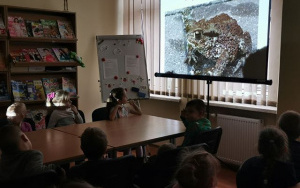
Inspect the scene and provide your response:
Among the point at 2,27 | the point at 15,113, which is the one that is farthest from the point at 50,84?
the point at 15,113

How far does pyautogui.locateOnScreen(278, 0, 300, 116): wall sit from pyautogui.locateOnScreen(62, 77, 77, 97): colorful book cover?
117 inches

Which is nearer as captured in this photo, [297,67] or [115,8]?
[297,67]

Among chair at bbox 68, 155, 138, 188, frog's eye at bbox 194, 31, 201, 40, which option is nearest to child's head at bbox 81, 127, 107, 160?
chair at bbox 68, 155, 138, 188

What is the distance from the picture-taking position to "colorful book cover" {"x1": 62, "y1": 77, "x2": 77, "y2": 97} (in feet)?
15.9

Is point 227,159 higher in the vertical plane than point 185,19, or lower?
lower

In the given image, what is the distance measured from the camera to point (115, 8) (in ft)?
18.5

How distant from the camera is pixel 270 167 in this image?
1804 millimetres

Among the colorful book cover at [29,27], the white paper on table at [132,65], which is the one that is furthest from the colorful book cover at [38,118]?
the white paper on table at [132,65]

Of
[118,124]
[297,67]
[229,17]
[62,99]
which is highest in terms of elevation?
[229,17]

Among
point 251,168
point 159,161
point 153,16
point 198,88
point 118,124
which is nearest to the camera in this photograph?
point 251,168

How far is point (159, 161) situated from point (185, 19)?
2.58 metres

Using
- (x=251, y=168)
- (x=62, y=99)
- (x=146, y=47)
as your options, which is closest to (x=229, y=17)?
(x=146, y=47)

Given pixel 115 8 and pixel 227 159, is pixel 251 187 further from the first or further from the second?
pixel 115 8

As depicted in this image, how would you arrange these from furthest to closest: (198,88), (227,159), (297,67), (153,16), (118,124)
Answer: (153,16) < (198,88) < (227,159) < (118,124) < (297,67)
